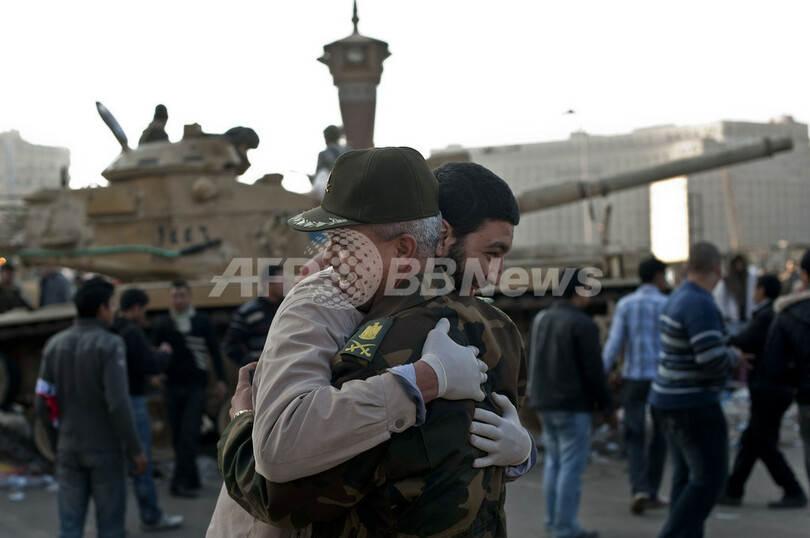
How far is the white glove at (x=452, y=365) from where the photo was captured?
1780mm

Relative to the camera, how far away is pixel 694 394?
501 cm

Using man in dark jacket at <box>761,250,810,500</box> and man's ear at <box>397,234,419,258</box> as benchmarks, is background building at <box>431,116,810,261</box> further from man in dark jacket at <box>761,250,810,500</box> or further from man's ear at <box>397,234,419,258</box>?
man's ear at <box>397,234,419,258</box>

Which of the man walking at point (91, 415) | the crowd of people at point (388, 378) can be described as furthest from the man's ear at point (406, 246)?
the man walking at point (91, 415)

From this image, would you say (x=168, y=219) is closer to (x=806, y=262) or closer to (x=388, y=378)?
(x=806, y=262)

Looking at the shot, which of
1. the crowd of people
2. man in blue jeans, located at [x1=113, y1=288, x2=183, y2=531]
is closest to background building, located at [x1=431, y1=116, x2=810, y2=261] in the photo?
man in blue jeans, located at [x1=113, y1=288, x2=183, y2=531]

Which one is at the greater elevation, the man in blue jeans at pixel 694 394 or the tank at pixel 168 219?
the tank at pixel 168 219

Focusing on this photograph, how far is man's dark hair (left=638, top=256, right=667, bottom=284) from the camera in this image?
7.22 meters

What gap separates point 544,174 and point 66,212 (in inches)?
1722

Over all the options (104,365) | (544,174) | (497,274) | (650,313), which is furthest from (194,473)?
(544,174)

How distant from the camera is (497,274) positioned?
2.23m

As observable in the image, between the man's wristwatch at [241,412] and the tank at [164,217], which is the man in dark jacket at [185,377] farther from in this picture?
the man's wristwatch at [241,412]

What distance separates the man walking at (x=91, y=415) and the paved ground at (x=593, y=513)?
1.41 meters

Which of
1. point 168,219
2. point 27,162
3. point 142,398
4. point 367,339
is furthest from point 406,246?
point 27,162

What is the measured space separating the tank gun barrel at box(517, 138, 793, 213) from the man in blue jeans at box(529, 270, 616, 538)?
17.9 ft
